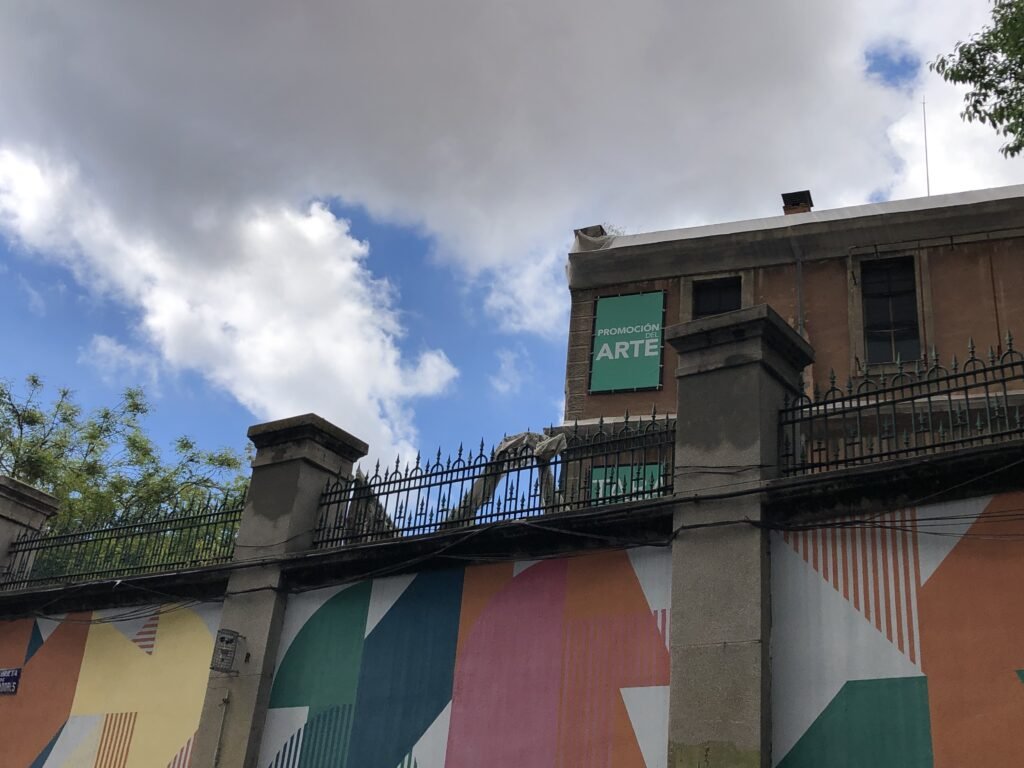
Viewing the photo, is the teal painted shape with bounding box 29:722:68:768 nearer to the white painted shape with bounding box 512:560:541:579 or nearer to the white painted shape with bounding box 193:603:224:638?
the white painted shape with bounding box 193:603:224:638

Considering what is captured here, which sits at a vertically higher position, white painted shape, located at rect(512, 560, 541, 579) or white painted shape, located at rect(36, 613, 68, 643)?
white painted shape, located at rect(512, 560, 541, 579)

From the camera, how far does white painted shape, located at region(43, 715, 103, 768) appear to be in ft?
37.8

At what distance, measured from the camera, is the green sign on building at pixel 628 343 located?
800 inches

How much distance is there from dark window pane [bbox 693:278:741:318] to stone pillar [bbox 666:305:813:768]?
1150 cm

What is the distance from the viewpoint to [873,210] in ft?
64.5

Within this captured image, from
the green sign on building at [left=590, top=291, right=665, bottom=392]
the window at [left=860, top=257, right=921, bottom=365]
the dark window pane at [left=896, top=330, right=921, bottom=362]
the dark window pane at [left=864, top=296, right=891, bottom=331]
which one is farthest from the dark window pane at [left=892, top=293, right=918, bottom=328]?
the green sign on building at [left=590, top=291, right=665, bottom=392]

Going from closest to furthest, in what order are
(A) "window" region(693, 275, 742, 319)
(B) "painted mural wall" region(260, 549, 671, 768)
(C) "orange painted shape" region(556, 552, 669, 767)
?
(C) "orange painted shape" region(556, 552, 669, 767) → (B) "painted mural wall" region(260, 549, 671, 768) → (A) "window" region(693, 275, 742, 319)

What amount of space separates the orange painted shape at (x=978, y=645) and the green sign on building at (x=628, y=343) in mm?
12867

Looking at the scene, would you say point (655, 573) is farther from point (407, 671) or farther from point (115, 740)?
point (115, 740)

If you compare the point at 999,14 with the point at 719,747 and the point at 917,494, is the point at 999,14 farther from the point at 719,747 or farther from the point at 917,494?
the point at 719,747

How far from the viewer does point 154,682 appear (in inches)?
448

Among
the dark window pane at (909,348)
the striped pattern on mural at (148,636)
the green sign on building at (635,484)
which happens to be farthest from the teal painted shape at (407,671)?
the dark window pane at (909,348)

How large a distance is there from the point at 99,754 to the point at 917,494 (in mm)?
9018

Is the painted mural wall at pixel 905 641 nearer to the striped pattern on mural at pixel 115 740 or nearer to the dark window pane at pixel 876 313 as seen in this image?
the striped pattern on mural at pixel 115 740
